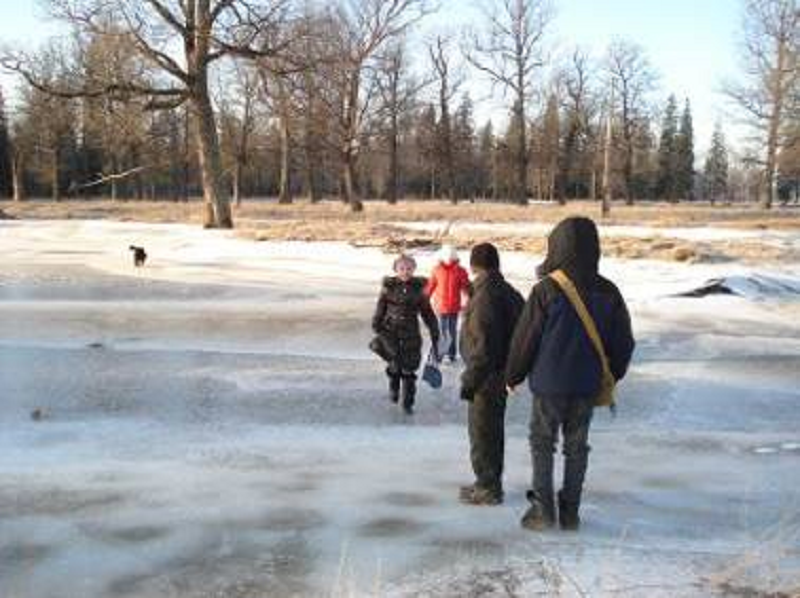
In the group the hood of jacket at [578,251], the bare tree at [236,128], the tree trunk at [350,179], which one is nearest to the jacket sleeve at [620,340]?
the hood of jacket at [578,251]

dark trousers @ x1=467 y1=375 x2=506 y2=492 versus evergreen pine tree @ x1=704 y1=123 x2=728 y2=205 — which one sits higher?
evergreen pine tree @ x1=704 y1=123 x2=728 y2=205

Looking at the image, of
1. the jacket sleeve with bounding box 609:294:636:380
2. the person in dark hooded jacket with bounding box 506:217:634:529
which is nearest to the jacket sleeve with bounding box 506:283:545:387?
the person in dark hooded jacket with bounding box 506:217:634:529

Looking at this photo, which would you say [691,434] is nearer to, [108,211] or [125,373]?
[125,373]

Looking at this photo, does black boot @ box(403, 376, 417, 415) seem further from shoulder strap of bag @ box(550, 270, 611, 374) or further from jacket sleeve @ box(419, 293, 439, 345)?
shoulder strap of bag @ box(550, 270, 611, 374)

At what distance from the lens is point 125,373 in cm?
1110

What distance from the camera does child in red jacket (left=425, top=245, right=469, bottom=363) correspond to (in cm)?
1253

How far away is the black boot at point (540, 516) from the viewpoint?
5879 millimetres

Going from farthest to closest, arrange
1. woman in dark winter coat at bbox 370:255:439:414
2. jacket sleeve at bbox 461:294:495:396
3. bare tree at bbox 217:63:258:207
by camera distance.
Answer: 1. bare tree at bbox 217:63:258:207
2. woman in dark winter coat at bbox 370:255:439:414
3. jacket sleeve at bbox 461:294:495:396

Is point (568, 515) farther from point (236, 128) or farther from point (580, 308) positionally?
point (236, 128)

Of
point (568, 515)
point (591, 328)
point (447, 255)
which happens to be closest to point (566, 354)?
point (591, 328)

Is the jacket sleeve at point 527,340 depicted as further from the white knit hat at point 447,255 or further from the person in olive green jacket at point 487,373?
the white knit hat at point 447,255

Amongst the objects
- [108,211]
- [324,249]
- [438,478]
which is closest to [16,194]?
[108,211]

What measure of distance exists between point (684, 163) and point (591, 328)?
11290 cm

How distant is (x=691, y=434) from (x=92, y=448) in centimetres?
499
